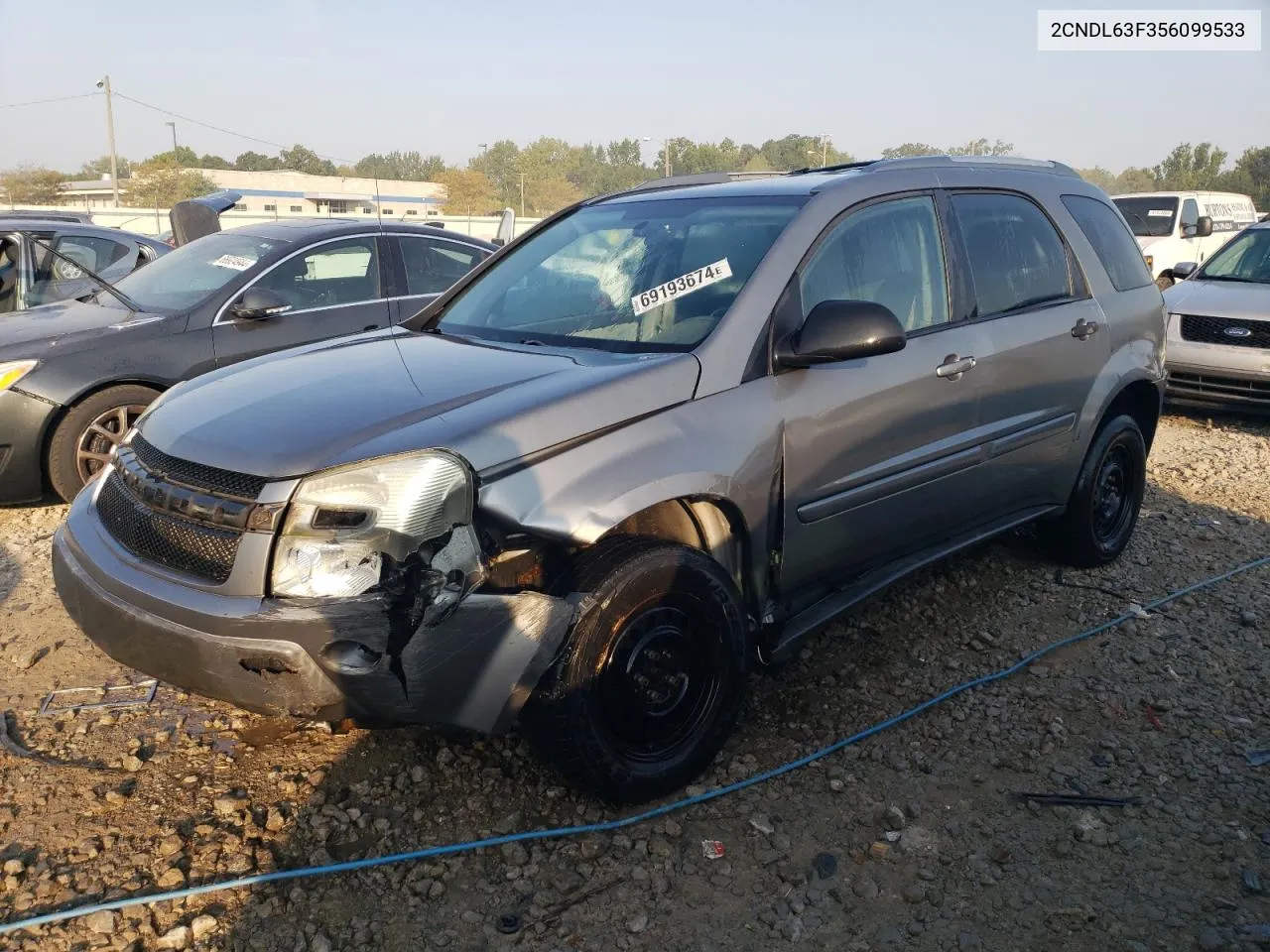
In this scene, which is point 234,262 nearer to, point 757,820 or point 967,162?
point 967,162

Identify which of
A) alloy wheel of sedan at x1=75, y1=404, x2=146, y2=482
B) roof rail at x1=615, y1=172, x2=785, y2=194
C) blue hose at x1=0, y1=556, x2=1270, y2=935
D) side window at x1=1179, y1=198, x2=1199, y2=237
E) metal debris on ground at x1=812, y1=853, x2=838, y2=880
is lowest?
metal debris on ground at x1=812, y1=853, x2=838, y2=880

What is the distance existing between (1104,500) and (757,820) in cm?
299

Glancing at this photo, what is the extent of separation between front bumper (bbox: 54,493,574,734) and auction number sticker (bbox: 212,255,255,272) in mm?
4051

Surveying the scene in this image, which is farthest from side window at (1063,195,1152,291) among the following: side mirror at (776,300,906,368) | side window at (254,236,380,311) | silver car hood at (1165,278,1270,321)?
side window at (254,236,380,311)

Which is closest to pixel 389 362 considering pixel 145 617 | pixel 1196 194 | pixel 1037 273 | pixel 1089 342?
pixel 145 617

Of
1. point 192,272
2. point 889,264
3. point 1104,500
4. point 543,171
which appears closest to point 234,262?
point 192,272

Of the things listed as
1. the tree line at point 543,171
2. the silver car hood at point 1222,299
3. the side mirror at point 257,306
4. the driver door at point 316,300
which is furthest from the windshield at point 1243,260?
the tree line at point 543,171

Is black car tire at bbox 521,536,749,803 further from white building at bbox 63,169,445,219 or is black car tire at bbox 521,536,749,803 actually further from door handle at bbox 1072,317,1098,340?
white building at bbox 63,169,445,219

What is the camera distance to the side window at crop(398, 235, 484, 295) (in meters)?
6.78

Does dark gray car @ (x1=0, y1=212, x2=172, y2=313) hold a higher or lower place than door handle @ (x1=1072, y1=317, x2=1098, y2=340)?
higher

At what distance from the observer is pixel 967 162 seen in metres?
4.22

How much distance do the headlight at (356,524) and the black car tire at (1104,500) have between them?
332 centimetres

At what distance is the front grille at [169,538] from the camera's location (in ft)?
8.55

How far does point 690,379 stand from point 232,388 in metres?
1.43
